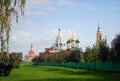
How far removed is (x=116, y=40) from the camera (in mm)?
61562

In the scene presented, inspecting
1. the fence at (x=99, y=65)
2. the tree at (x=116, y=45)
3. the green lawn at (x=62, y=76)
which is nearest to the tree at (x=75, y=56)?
the fence at (x=99, y=65)

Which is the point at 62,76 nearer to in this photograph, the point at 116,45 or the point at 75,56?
the point at 116,45

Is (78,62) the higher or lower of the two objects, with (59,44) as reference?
lower

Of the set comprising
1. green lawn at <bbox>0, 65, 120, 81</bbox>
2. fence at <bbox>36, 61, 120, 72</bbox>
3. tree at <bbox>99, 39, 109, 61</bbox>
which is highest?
tree at <bbox>99, 39, 109, 61</bbox>

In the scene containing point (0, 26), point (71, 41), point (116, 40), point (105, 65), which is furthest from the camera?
point (71, 41)

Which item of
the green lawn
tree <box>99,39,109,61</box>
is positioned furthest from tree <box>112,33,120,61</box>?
tree <box>99,39,109,61</box>

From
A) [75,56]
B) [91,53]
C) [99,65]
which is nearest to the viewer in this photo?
[99,65]

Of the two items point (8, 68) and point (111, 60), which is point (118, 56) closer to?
point (111, 60)

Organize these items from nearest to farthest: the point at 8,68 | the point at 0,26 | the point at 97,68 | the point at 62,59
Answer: the point at 0,26, the point at 8,68, the point at 97,68, the point at 62,59

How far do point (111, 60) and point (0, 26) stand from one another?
53.5 metres

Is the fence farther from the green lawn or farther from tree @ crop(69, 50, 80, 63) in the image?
the green lawn

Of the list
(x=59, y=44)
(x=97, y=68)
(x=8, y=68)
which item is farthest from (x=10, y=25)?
(x=59, y=44)

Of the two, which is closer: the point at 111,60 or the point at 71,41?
the point at 111,60

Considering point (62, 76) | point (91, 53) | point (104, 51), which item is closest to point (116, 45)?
point (104, 51)
